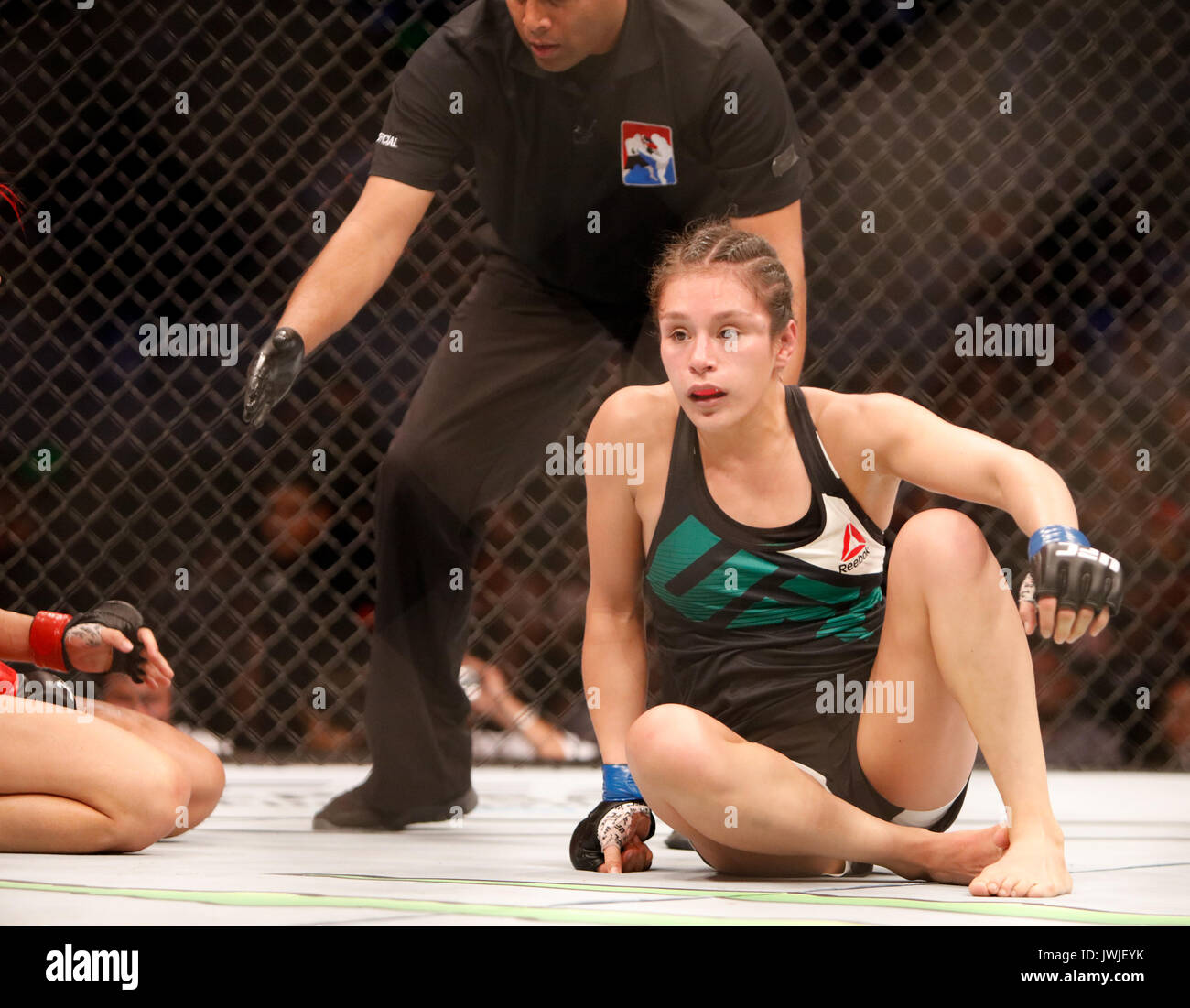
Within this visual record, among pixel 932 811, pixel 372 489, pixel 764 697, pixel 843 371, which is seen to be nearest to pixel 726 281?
pixel 764 697

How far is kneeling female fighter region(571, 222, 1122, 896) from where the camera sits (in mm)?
1190

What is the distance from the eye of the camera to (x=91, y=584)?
2.78 meters

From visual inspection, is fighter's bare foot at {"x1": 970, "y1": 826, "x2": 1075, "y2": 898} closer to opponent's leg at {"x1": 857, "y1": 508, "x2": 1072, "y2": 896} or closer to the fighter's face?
opponent's leg at {"x1": 857, "y1": 508, "x2": 1072, "y2": 896}

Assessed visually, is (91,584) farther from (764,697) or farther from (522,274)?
(764,697)

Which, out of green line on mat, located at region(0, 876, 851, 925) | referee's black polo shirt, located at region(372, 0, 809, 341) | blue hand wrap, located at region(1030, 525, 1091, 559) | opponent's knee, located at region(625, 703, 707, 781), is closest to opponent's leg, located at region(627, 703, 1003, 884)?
opponent's knee, located at region(625, 703, 707, 781)

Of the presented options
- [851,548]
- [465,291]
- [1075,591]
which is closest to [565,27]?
[851,548]

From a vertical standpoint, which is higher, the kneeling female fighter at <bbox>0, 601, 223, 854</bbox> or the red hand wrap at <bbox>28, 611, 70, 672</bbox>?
the red hand wrap at <bbox>28, 611, 70, 672</bbox>

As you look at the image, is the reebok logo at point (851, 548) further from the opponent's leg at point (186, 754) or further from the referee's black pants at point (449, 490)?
the opponent's leg at point (186, 754)

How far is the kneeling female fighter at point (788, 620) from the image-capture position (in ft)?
3.91

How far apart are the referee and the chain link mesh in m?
0.79

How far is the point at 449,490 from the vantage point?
1.90 meters

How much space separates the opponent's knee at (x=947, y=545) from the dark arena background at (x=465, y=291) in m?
1.53

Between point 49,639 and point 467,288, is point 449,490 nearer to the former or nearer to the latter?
point 49,639
